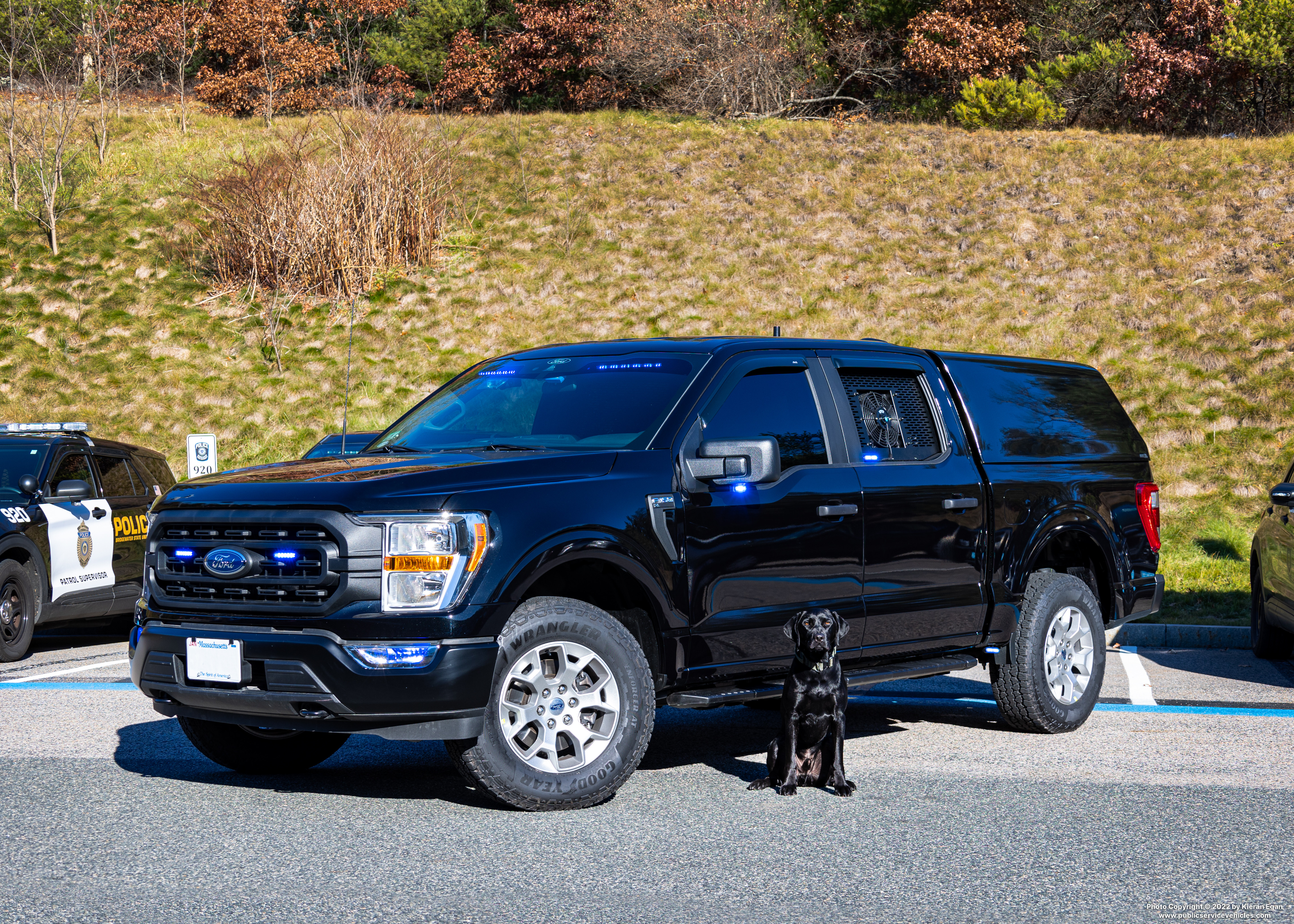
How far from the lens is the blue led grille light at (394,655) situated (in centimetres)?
512

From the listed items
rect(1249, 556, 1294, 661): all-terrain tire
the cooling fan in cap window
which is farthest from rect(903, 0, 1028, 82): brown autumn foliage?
the cooling fan in cap window

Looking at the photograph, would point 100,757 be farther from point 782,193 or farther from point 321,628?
point 782,193

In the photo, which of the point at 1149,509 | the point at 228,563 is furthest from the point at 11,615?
the point at 1149,509

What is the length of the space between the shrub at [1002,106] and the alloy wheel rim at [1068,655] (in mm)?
31207

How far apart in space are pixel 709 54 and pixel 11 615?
30.8 m

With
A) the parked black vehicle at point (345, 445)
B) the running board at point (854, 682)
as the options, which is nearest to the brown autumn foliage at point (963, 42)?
the parked black vehicle at point (345, 445)

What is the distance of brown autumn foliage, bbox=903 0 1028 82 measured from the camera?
39.9 meters

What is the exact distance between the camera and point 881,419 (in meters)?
7.08

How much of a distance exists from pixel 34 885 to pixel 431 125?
3089 cm

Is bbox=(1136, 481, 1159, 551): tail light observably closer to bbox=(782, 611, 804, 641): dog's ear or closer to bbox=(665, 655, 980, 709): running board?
bbox=(665, 655, 980, 709): running board

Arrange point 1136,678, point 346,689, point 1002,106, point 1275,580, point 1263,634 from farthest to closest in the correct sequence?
point 1002,106 < point 1263,634 < point 1275,580 < point 1136,678 < point 346,689

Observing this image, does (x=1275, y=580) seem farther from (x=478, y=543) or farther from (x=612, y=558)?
(x=478, y=543)

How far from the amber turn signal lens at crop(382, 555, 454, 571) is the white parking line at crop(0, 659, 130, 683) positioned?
18.8 feet

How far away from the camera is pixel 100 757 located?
679cm
